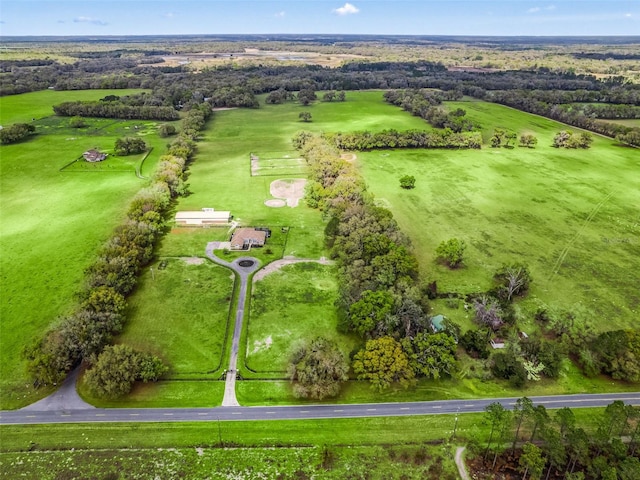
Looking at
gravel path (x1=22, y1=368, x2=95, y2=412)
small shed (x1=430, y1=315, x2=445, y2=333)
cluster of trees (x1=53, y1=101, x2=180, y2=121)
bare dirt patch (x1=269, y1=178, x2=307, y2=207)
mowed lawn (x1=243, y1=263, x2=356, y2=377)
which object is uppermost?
cluster of trees (x1=53, y1=101, x2=180, y2=121)

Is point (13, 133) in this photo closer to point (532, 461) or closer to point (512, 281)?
point (512, 281)

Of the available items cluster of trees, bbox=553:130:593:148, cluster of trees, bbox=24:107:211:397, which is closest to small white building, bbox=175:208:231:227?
cluster of trees, bbox=24:107:211:397

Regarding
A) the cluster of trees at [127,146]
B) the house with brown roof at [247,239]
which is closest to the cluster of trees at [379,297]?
the house with brown roof at [247,239]

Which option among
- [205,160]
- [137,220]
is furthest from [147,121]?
[137,220]

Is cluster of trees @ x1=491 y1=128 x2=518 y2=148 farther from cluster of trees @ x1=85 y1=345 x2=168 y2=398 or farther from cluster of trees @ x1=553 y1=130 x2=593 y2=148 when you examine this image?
cluster of trees @ x1=85 y1=345 x2=168 y2=398

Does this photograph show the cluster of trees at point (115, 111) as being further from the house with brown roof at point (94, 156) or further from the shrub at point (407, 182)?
the shrub at point (407, 182)

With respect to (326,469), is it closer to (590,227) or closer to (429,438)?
(429,438)

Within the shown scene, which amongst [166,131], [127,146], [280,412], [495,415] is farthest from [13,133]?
[495,415]

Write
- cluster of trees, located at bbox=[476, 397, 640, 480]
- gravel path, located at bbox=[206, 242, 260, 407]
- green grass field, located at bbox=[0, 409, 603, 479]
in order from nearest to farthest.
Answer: cluster of trees, located at bbox=[476, 397, 640, 480] → green grass field, located at bbox=[0, 409, 603, 479] → gravel path, located at bbox=[206, 242, 260, 407]
